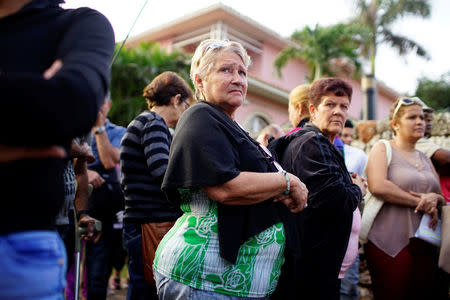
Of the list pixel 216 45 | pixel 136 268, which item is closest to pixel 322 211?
pixel 216 45

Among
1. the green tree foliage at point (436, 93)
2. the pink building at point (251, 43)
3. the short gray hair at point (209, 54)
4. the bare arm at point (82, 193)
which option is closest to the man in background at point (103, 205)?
the bare arm at point (82, 193)

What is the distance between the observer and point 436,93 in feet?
85.0

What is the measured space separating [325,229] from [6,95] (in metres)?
1.95

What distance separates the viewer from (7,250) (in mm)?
917

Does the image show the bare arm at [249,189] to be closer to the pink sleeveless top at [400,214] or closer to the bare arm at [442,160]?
the pink sleeveless top at [400,214]

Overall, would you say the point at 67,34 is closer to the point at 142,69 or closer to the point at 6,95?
the point at 6,95

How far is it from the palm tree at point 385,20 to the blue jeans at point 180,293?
23670mm

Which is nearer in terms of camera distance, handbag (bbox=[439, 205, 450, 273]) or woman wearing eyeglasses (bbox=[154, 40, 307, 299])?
woman wearing eyeglasses (bbox=[154, 40, 307, 299])

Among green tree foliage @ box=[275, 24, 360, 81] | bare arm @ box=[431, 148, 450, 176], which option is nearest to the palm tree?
green tree foliage @ box=[275, 24, 360, 81]

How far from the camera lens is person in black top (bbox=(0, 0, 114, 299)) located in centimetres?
88

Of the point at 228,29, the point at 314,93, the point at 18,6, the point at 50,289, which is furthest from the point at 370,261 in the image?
the point at 228,29

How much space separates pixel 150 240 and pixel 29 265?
1.60 metres

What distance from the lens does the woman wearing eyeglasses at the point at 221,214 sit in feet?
5.40

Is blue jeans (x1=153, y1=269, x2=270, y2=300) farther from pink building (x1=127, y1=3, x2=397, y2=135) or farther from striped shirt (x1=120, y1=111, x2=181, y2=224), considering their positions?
pink building (x1=127, y1=3, x2=397, y2=135)
